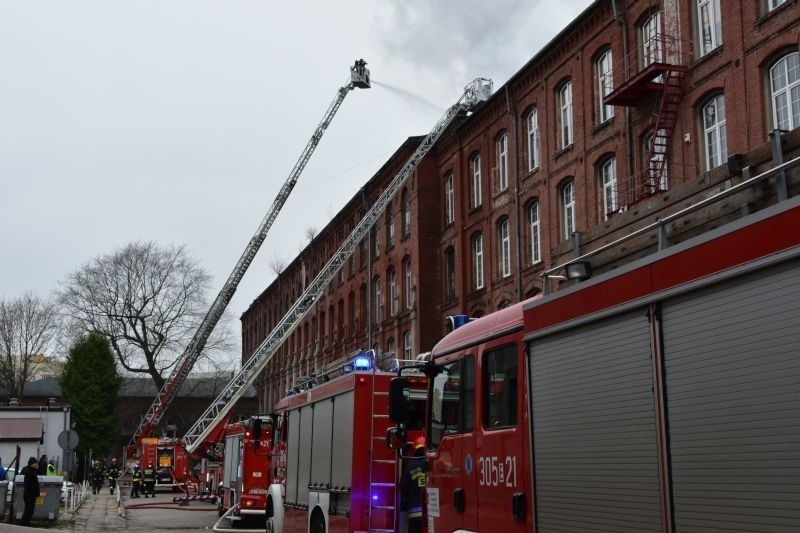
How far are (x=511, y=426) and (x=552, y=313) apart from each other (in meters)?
1.05

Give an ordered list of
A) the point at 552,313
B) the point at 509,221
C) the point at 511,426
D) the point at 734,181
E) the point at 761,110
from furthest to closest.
Result: 1. the point at 509,221
2. the point at 761,110
3. the point at 511,426
4. the point at 552,313
5. the point at 734,181

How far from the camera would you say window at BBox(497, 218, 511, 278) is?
31909 millimetres

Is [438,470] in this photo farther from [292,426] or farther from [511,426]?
[292,426]

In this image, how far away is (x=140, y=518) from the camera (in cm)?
2686

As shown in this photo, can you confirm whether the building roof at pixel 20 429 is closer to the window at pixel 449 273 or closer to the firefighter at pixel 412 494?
the window at pixel 449 273

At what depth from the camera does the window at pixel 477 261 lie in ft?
114

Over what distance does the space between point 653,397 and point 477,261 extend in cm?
2982

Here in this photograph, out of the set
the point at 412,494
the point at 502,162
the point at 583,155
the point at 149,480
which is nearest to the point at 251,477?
the point at 412,494

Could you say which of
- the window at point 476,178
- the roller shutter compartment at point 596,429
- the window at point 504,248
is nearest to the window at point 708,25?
the window at point 504,248

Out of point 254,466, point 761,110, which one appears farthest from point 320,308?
point 761,110

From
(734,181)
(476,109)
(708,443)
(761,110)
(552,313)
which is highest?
(476,109)

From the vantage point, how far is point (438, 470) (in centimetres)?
840

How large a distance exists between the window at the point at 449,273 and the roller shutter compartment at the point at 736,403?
1252 inches

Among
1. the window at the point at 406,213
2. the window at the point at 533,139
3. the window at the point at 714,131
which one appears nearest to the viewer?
the window at the point at 714,131
